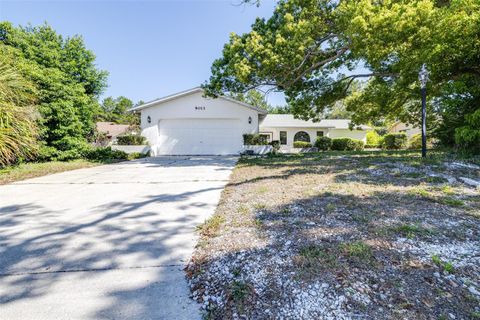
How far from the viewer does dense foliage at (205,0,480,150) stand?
6.91 metres

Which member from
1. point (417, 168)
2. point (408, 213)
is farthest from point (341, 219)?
point (417, 168)

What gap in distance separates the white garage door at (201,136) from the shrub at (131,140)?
3.48 feet

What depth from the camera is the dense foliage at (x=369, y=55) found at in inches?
272

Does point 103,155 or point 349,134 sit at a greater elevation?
point 349,134

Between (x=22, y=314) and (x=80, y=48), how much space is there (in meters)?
14.6

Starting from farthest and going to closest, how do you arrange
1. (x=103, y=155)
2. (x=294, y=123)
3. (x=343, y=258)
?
(x=294, y=123)
(x=103, y=155)
(x=343, y=258)

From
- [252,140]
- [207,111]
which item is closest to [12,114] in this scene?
[207,111]

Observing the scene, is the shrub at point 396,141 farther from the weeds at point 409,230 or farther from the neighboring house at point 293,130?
the weeds at point 409,230

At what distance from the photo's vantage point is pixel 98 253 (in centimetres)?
244

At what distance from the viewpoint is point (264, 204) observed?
12.5ft

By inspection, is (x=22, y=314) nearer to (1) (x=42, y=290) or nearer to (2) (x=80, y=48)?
(1) (x=42, y=290)

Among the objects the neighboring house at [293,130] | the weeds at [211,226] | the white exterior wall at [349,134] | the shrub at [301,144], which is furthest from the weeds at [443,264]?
the white exterior wall at [349,134]

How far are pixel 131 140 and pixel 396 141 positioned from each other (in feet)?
71.7

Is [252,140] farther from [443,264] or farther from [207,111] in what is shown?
[443,264]
